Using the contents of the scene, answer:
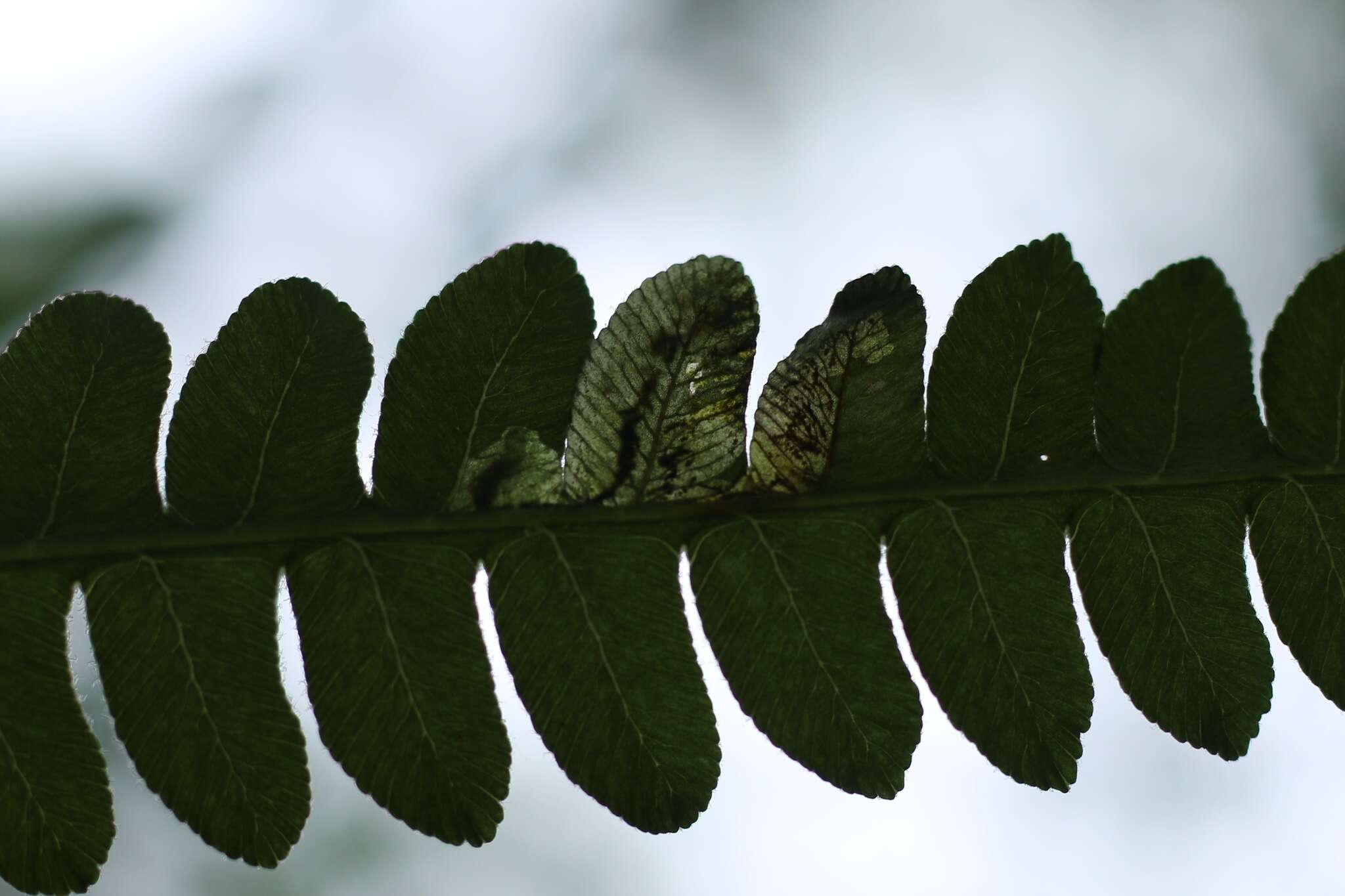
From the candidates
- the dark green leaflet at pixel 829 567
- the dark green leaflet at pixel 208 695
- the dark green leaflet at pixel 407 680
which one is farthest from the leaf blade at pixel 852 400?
the dark green leaflet at pixel 208 695

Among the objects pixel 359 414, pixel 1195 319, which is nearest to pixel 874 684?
pixel 1195 319

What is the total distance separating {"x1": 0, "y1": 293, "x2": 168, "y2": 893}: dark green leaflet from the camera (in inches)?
54.6

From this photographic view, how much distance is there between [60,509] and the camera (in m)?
1.43

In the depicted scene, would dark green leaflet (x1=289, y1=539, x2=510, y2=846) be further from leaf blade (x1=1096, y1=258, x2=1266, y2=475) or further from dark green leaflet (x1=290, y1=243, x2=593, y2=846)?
leaf blade (x1=1096, y1=258, x2=1266, y2=475)

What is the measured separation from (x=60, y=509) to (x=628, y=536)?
2.46 feet

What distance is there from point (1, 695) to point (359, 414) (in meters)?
0.57

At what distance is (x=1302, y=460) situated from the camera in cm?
152

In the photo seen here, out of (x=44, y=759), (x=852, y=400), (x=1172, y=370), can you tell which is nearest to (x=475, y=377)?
(x=852, y=400)

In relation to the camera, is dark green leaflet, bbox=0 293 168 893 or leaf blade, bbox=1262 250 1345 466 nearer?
dark green leaflet, bbox=0 293 168 893

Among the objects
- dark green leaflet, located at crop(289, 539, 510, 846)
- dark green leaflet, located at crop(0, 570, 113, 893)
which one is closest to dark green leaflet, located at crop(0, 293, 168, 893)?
dark green leaflet, located at crop(0, 570, 113, 893)

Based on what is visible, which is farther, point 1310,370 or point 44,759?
point 1310,370

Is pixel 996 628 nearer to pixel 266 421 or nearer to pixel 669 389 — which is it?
pixel 669 389

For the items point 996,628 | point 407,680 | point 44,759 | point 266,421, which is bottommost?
point 44,759

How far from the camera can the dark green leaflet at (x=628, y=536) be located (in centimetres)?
140
